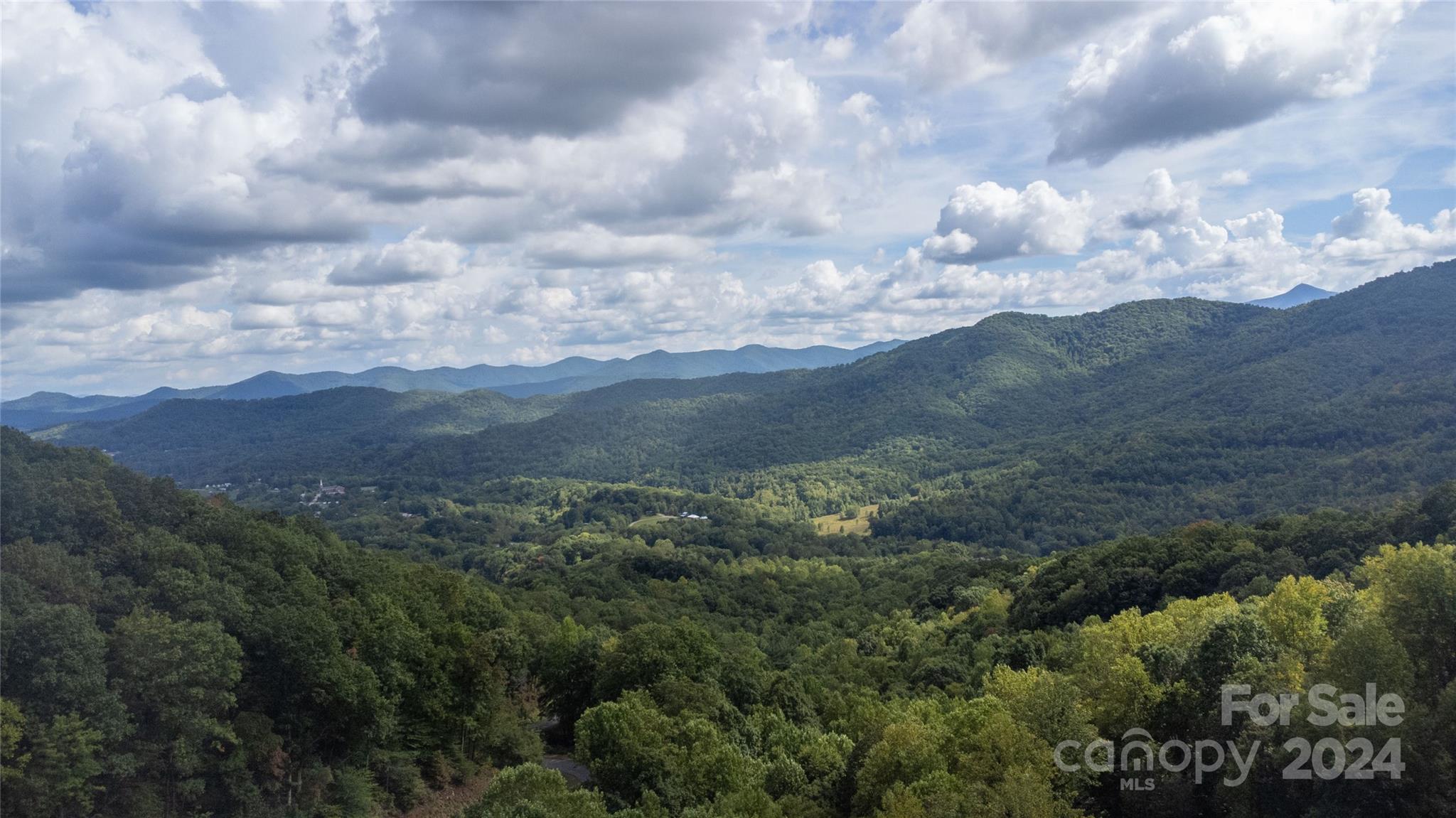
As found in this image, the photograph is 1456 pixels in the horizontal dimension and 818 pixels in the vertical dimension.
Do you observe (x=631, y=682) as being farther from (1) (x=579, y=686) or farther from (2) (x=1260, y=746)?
(2) (x=1260, y=746)

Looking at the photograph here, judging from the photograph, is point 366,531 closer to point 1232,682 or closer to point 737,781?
point 737,781

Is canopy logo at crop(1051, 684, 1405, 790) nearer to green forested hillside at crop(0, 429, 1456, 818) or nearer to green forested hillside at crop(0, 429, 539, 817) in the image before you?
green forested hillside at crop(0, 429, 1456, 818)

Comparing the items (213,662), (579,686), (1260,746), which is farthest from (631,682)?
(1260,746)

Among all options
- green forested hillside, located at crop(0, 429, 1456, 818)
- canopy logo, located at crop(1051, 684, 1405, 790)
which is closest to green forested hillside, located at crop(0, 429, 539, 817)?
green forested hillside, located at crop(0, 429, 1456, 818)

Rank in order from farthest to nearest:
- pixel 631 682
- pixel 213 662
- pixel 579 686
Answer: pixel 579 686 < pixel 631 682 < pixel 213 662

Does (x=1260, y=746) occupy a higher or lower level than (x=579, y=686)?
higher

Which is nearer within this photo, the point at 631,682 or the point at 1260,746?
the point at 1260,746

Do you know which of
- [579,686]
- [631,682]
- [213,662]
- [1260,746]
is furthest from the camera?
[579,686]

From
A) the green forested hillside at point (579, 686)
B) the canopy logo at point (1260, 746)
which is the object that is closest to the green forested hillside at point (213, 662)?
the green forested hillside at point (579, 686)

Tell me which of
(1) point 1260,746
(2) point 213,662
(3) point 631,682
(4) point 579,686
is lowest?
(4) point 579,686
